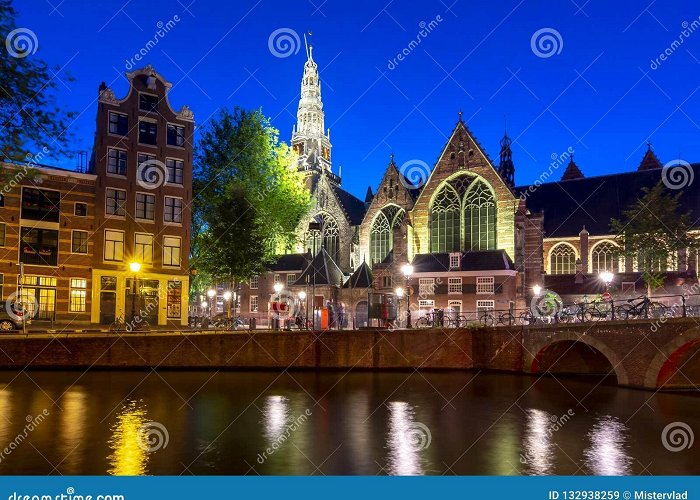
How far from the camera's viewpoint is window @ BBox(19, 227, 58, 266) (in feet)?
120

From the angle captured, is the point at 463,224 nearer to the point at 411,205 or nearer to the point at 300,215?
the point at 411,205

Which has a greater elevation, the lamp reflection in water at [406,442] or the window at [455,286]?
the window at [455,286]

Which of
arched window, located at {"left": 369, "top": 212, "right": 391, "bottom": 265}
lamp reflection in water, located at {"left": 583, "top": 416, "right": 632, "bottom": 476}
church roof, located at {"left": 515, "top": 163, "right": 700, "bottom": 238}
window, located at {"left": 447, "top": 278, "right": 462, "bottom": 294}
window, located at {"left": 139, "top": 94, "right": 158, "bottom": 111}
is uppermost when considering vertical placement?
window, located at {"left": 139, "top": 94, "right": 158, "bottom": 111}

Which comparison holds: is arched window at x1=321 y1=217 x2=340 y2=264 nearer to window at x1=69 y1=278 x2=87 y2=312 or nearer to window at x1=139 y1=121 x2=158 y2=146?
window at x1=139 y1=121 x2=158 y2=146

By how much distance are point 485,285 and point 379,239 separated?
1423 centimetres

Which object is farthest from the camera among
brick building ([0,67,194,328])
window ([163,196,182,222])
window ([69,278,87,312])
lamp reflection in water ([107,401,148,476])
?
window ([163,196,182,222])

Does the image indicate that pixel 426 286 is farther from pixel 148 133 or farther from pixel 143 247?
pixel 148 133

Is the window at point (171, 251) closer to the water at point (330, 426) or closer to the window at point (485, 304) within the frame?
the water at point (330, 426)

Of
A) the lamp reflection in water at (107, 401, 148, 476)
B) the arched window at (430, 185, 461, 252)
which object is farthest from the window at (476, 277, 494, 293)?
the lamp reflection in water at (107, 401, 148, 476)

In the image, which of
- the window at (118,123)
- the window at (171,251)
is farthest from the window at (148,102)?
the window at (171,251)

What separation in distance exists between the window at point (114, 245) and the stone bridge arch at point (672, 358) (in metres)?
31.2

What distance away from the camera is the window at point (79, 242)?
1505 inches

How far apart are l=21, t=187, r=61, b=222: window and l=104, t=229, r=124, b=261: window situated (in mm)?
3263

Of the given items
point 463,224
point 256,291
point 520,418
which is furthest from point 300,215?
point 520,418
